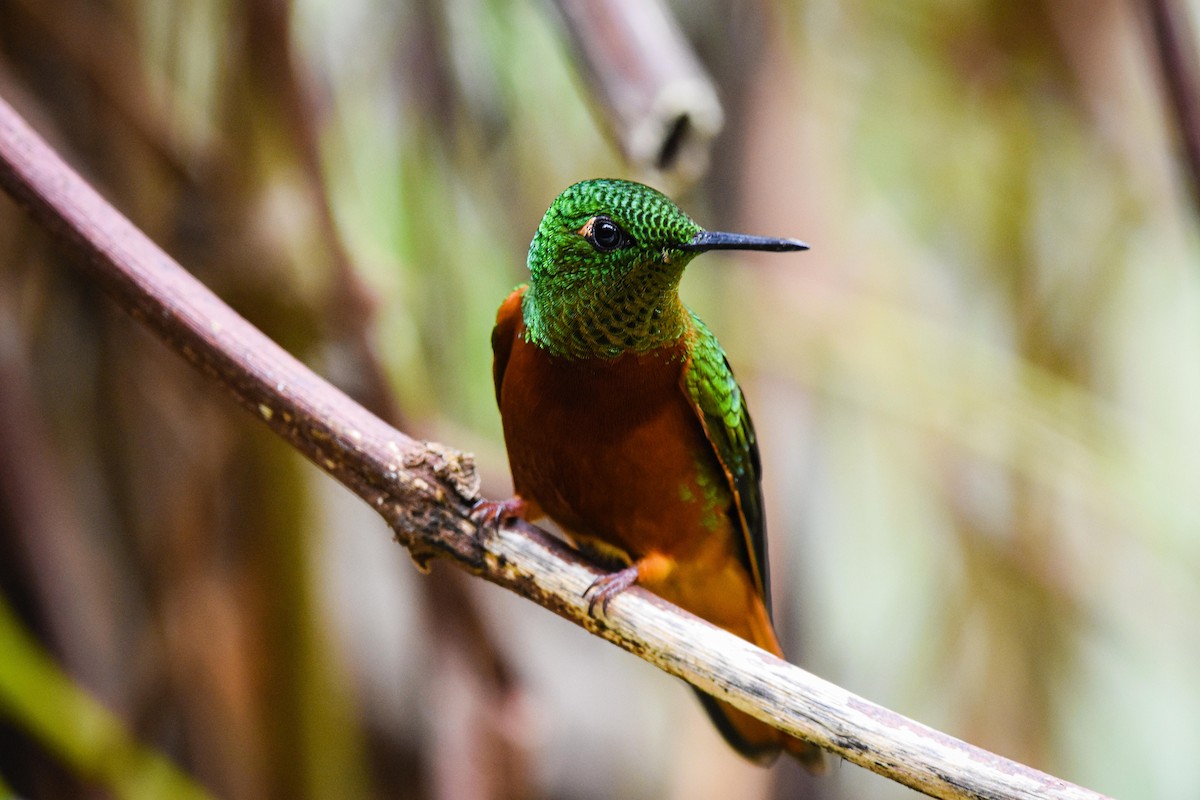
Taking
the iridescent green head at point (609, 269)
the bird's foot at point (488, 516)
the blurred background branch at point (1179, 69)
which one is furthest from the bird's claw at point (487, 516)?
the blurred background branch at point (1179, 69)

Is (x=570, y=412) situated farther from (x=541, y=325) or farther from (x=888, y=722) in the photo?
(x=888, y=722)

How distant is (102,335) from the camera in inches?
89.5

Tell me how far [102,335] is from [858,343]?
1.78 meters

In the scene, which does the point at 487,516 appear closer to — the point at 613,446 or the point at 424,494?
the point at 424,494

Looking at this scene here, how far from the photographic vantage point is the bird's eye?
147 centimetres

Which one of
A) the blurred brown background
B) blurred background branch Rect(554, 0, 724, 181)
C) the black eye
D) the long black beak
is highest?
blurred background branch Rect(554, 0, 724, 181)

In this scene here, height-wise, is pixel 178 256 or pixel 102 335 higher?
pixel 178 256

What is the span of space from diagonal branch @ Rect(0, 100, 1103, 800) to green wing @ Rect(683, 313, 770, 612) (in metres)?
0.43

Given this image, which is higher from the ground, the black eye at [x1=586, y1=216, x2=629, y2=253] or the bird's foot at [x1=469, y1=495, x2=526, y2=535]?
the black eye at [x1=586, y1=216, x2=629, y2=253]

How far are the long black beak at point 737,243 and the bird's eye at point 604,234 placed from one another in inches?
4.0

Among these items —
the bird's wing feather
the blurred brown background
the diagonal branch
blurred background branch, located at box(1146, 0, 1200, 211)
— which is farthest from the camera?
the blurred brown background

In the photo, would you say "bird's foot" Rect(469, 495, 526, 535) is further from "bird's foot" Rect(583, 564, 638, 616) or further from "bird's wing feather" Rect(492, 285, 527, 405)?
"bird's wing feather" Rect(492, 285, 527, 405)

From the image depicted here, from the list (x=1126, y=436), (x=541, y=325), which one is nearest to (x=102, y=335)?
(x=541, y=325)

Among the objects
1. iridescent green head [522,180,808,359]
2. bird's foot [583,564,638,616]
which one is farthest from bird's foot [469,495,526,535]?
iridescent green head [522,180,808,359]
